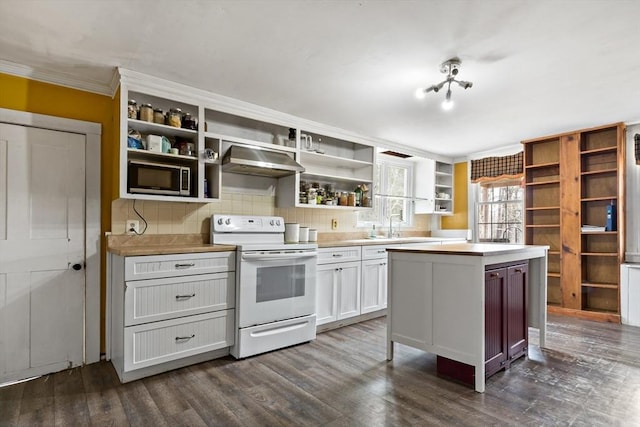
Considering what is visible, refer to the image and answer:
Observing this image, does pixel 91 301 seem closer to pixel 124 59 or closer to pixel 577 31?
pixel 124 59

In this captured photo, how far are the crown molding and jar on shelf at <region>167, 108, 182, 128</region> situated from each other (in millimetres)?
528

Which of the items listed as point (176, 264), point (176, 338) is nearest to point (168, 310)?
point (176, 338)

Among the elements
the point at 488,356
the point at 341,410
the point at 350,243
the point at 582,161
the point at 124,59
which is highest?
the point at 124,59

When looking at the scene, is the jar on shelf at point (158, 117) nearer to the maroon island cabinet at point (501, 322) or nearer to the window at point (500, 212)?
the maroon island cabinet at point (501, 322)

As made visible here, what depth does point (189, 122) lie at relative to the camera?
121 inches

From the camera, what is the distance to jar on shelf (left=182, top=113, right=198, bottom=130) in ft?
10.1

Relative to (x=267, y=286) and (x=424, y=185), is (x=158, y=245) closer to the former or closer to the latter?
(x=267, y=286)

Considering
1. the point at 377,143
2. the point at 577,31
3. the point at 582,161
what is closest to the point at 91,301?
the point at 377,143

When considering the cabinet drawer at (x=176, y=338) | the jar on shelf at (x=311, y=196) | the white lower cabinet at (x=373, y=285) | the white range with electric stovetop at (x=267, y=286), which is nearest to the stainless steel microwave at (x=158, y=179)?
the white range with electric stovetop at (x=267, y=286)

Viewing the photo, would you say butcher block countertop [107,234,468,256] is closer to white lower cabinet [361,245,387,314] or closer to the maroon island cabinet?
white lower cabinet [361,245,387,314]

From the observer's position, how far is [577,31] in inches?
84.9

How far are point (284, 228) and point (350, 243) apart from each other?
75 centimetres

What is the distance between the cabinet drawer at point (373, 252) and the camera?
4.00 meters

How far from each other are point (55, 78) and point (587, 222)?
19.3ft
